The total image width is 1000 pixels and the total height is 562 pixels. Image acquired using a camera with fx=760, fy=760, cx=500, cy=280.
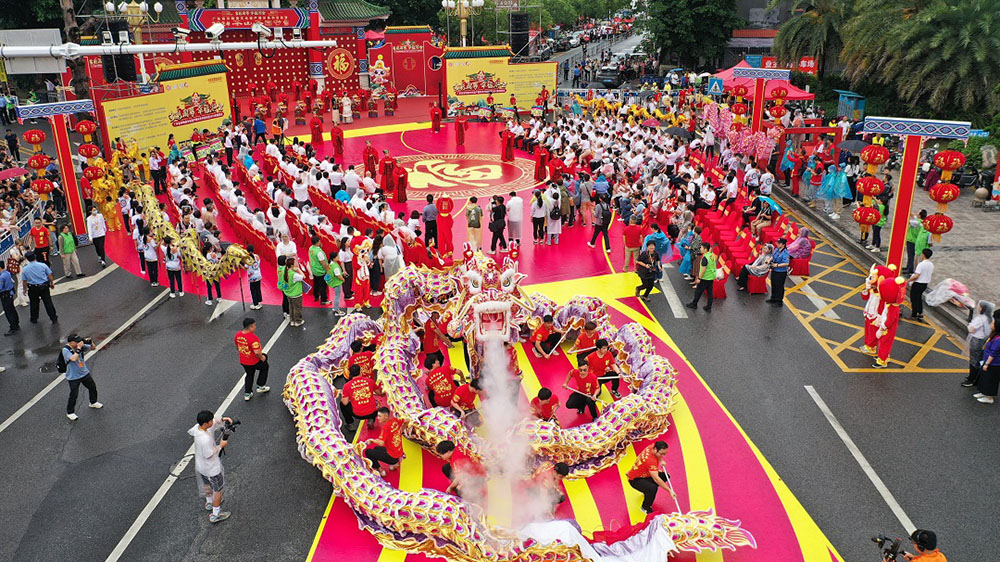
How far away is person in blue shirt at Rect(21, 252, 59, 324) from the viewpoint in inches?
595

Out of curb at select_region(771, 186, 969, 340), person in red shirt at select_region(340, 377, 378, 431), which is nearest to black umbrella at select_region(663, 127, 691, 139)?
curb at select_region(771, 186, 969, 340)

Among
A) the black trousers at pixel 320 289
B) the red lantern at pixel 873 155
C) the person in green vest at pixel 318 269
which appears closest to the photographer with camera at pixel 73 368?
the person in green vest at pixel 318 269

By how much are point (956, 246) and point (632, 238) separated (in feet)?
28.1

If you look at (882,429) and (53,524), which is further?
(882,429)

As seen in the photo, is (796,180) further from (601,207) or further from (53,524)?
(53,524)

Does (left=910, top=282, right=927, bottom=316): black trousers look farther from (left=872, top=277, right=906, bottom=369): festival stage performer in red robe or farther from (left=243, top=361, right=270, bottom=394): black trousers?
(left=243, top=361, right=270, bottom=394): black trousers

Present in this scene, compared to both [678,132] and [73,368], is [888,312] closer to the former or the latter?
[73,368]

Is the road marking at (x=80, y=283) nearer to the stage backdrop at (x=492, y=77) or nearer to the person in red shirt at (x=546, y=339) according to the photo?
the person in red shirt at (x=546, y=339)

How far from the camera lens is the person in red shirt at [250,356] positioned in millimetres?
11789

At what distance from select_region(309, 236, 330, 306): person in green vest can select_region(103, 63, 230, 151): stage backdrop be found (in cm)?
1392

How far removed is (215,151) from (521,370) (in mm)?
20707

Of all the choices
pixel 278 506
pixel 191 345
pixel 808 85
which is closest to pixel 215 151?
pixel 191 345

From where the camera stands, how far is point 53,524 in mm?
9586

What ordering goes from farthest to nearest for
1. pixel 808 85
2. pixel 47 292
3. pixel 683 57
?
pixel 683 57, pixel 808 85, pixel 47 292
